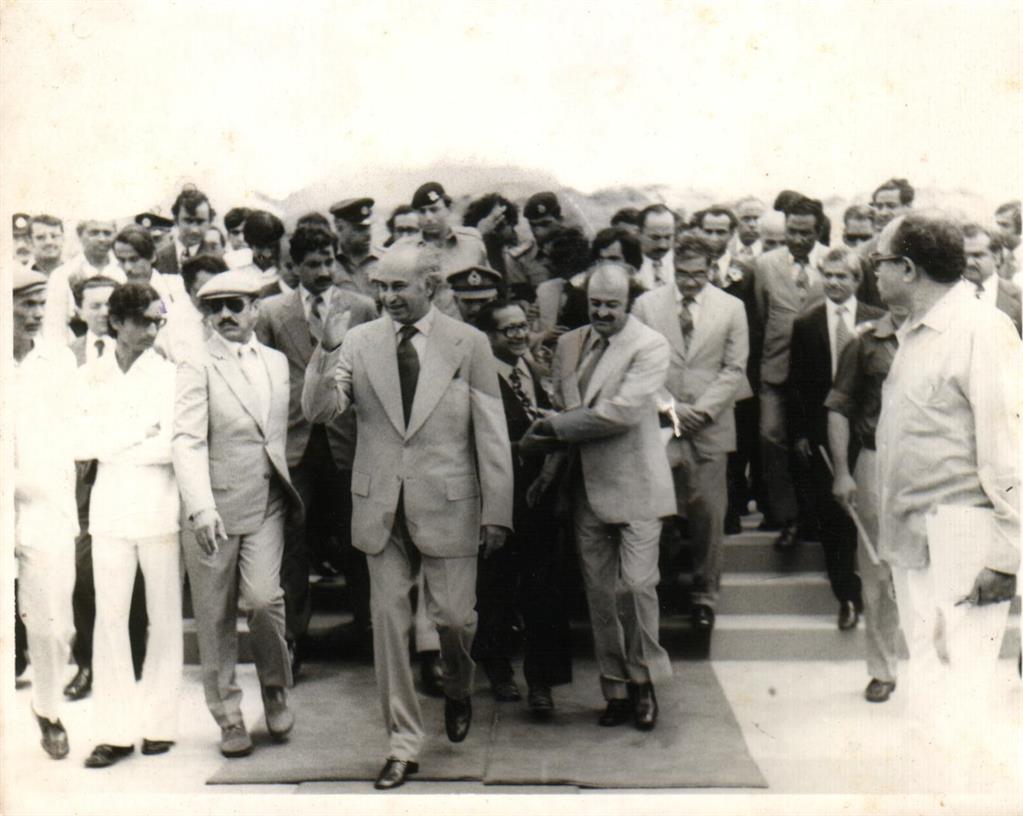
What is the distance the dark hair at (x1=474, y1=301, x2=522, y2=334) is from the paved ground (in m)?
1.65

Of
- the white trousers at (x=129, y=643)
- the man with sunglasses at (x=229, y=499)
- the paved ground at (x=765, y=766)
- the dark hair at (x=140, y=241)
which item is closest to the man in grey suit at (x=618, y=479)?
the paved ground at (x=765, y=766)

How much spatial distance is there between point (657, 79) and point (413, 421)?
1.66 metres

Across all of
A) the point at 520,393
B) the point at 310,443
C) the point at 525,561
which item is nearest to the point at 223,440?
the point at 310,443

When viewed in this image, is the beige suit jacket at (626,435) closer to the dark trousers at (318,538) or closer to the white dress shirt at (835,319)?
the white dress shirt at (835,319)

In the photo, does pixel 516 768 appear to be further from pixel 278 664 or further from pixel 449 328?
pixel 449 328

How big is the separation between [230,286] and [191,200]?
1.51 feet

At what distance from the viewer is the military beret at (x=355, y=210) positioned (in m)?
5.22

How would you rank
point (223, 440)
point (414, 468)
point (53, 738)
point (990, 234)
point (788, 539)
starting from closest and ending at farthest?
point (414, 468) < point (223, 440) < point (990, 234) < point (53, 738) < point (788, 539)

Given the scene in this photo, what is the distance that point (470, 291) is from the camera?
521 cm

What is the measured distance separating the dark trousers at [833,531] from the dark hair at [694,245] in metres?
0.92

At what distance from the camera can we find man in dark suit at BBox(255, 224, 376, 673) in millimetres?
5223

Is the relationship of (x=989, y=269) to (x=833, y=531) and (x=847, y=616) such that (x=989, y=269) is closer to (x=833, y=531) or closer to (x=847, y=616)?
(x=833, y=531)

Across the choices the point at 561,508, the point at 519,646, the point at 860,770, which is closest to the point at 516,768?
the point at 519,646

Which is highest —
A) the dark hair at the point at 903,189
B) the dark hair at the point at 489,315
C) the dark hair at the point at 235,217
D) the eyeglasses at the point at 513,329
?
the dark hair at the point at 903,189
